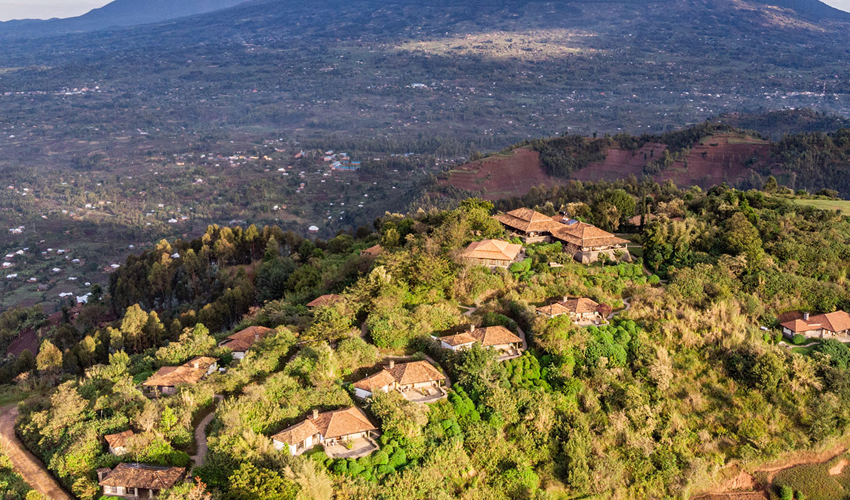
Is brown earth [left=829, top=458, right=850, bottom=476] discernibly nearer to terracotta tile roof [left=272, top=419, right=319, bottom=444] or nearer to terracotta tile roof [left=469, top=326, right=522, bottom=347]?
terracotta tile roof [left=469, top=326, right=522, bottom=347]

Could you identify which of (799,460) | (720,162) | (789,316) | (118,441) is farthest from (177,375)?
(720,162)

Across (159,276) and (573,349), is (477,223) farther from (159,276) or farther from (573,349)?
(159,276)

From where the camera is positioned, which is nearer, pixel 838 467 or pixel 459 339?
pixel 838 467

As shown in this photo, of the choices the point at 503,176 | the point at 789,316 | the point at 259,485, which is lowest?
the point at 503,176

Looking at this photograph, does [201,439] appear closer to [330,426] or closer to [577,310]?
[330,426]

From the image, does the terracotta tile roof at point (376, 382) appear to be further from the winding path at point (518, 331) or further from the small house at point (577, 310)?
the small house at point (577, 310)

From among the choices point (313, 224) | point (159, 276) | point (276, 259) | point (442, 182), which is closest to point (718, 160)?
point (442, 182)

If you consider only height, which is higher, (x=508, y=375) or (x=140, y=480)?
(x=140, y=480)
